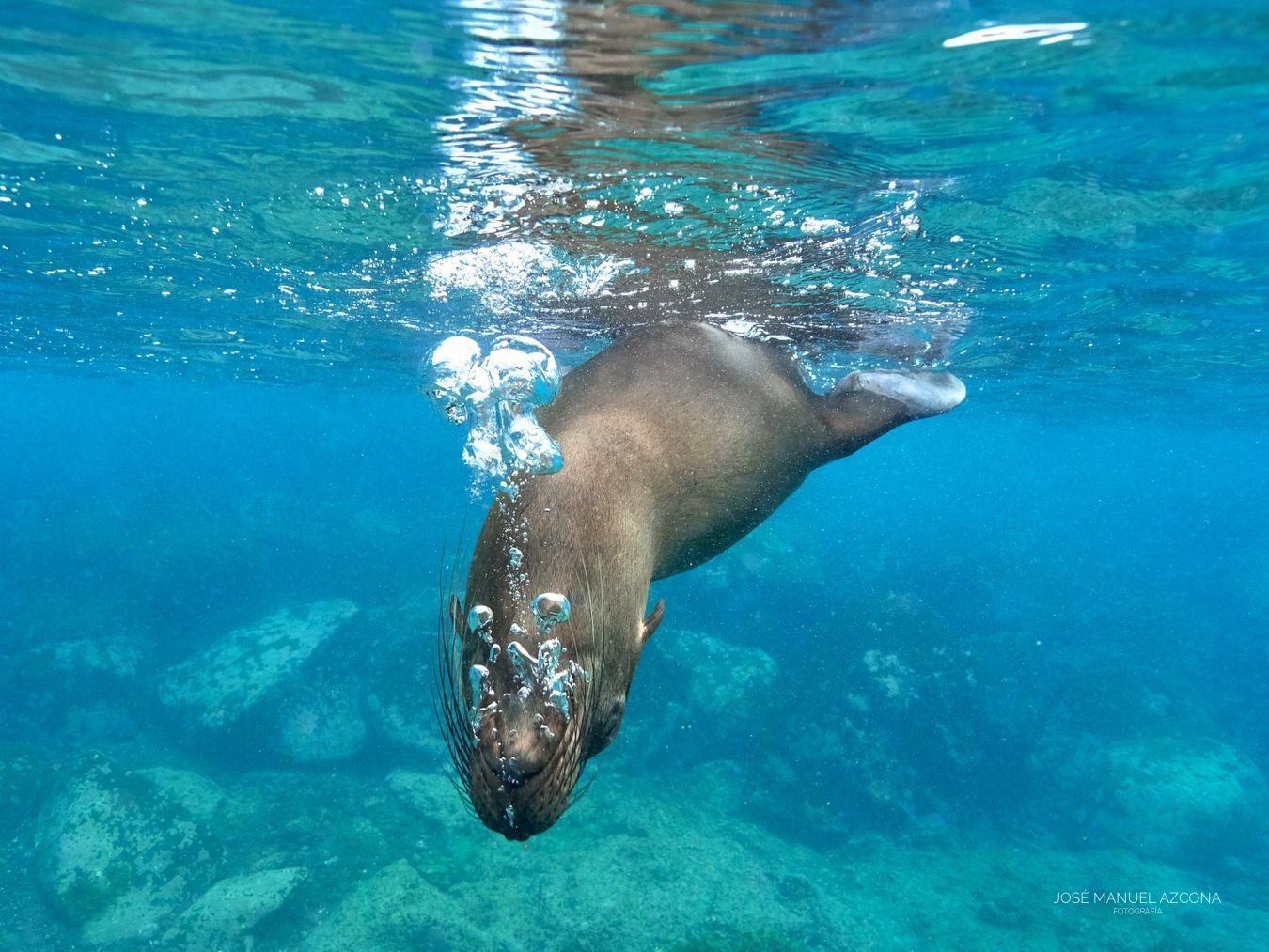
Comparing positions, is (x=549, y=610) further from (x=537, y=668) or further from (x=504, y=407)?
(x=504, y=407)

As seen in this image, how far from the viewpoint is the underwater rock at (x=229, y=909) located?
9539 millimetres

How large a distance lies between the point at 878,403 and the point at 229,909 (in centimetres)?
1033

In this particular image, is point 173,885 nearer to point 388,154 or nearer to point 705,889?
point 705,889

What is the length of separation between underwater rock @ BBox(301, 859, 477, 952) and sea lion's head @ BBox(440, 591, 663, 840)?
8907 millimetres

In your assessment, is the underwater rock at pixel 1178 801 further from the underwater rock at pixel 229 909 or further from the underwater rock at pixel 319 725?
the underwater rock at pixel 319 725

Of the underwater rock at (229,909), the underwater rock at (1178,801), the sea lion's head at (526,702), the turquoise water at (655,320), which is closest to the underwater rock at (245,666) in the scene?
the turquoise water at (655,320)

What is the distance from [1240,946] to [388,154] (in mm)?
16535

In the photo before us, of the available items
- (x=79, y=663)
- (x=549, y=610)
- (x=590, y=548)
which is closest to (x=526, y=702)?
(x=549, y=610)

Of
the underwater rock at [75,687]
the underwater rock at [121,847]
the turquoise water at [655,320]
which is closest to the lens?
the turquoise water at [655,320]

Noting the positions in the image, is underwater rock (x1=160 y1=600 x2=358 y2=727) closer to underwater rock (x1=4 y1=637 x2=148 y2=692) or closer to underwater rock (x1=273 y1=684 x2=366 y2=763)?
underwater rock (x1=273 y1=684 x2=366 y2=763)

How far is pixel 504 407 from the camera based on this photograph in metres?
5.89

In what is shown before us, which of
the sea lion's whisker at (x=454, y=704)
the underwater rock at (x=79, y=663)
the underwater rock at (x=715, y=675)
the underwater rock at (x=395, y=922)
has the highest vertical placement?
the sea lion's whisker at (x=454, y=704)

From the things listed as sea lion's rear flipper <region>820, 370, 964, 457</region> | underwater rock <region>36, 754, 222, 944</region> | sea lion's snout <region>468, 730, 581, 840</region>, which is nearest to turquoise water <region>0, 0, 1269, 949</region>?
underwater rock <region>36, 754, 222, 944</region>

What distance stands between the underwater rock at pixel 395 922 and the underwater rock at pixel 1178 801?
44.0 feet
